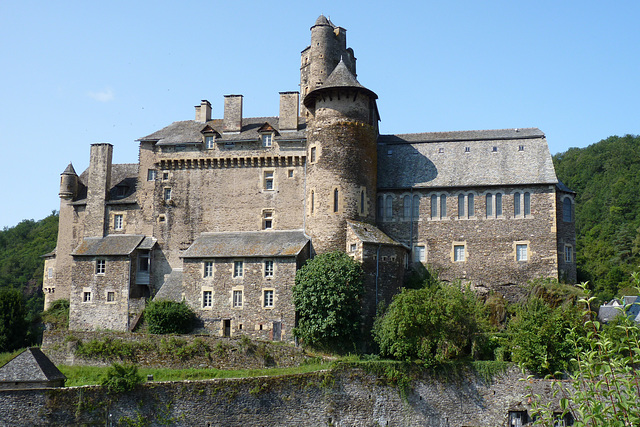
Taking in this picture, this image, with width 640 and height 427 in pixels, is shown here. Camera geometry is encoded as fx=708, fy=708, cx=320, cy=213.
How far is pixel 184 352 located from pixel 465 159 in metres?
21.6

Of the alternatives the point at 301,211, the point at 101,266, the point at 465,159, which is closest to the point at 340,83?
the point at 301,211

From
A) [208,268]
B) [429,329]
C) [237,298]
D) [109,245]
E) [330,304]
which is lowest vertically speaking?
[429,329]

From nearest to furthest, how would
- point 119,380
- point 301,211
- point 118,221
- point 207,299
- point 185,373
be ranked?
point 119,380
point 185,373
point 207,299
point 301,211
point 118,221

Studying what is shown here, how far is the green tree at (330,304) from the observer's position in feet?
127

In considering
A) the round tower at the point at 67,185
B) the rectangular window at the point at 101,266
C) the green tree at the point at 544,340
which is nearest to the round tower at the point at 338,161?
the green tree at the point at 544,340

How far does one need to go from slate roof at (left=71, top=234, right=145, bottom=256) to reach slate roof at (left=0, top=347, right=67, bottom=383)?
1182 cm

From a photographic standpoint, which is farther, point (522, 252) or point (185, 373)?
point (522, 252)

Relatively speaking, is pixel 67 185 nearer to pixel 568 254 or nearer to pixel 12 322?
pixel 12 322

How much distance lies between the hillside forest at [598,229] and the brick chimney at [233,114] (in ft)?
111

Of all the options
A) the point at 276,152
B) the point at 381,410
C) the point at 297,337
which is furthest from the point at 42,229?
the point at 381,410

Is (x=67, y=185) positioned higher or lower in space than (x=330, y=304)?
higher

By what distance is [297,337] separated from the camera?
4025cm

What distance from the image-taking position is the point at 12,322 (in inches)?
1802

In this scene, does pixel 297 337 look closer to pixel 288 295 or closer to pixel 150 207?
pixel 288 295
